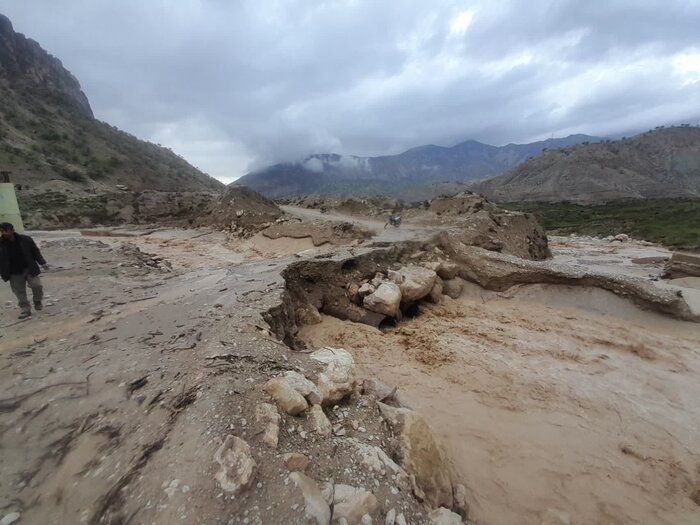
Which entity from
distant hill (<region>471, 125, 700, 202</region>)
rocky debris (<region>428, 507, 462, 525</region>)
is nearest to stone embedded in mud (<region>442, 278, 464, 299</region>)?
rocky debris (<region>428, 507, 462, 525</region>)

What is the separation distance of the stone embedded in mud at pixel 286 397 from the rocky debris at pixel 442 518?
1.23m

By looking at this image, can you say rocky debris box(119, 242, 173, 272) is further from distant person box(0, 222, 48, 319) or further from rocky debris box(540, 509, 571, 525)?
rocky debris box(540, 509, 571, 525)

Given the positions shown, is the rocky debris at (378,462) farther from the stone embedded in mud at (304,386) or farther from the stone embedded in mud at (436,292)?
the stone embedded in mud at (436,292)

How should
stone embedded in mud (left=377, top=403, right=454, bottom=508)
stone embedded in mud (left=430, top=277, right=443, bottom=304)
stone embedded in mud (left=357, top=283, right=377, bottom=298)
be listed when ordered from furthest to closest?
stone embedded in mud (left=430, top=277, right=443, bottom=304) < stone embedded in mud (left=357, top=283, right=377, bottom=298) < stone embedded in mud (left=377, top=403, right=454, bottom=508)

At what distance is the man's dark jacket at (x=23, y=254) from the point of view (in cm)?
494

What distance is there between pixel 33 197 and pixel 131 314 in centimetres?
→ 2130

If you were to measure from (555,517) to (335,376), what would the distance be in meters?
2.32

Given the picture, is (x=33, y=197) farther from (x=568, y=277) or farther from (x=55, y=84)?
(x=55, y=84)

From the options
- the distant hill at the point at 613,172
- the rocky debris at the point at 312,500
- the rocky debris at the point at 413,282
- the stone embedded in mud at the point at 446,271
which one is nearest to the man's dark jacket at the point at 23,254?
the rocky debris at the point at 312,500

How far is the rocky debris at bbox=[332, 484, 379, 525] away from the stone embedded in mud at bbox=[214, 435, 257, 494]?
58 cm

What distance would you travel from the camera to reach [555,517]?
3217 mm

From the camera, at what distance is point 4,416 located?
2947 mm

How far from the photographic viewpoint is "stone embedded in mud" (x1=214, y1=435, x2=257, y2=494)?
2.27 metres

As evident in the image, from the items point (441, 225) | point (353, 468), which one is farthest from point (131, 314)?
point (441, 225)
